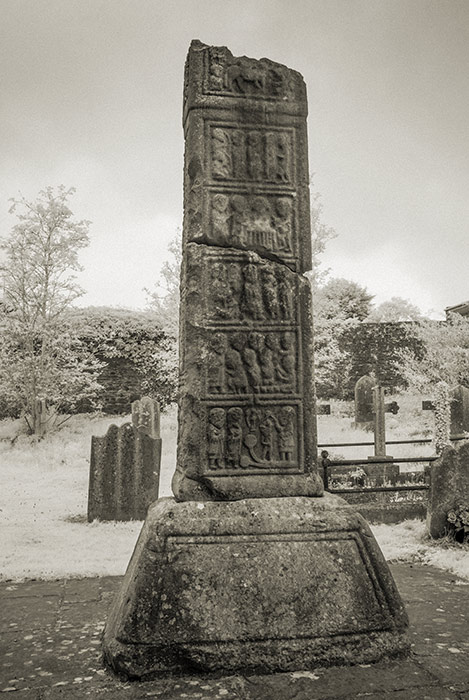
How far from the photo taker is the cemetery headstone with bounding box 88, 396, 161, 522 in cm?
696

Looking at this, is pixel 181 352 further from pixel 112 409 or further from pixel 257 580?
pixel 112 409

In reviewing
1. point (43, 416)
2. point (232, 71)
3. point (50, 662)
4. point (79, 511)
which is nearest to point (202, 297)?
point (232, 71)

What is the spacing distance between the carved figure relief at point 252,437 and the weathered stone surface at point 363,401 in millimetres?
13710

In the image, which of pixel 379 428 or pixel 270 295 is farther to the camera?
pixel 379 428

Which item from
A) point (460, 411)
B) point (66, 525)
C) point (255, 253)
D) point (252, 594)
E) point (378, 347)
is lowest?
point (66, 525)

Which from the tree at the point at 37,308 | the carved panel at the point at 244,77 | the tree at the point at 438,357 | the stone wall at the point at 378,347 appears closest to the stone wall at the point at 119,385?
the tree at the point at 37,308

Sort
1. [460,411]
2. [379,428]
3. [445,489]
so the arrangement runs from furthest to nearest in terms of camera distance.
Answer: [460,411], [379,428], [445,489]

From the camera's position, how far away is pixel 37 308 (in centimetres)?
1554

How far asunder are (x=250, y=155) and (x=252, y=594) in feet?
7.11

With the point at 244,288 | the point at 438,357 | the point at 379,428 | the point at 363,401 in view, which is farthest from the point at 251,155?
the point at 438,357

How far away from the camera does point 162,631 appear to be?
2477mm

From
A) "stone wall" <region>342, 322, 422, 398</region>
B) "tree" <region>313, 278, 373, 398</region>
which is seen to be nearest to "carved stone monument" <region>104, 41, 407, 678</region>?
"tree" <region>313, 278, 373, 398</region>

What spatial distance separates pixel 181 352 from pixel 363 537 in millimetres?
1282

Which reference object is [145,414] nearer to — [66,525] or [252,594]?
[66,525]
